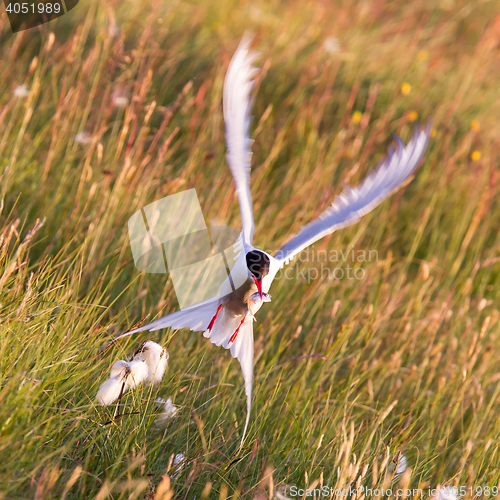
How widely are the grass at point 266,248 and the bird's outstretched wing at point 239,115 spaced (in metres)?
0.56

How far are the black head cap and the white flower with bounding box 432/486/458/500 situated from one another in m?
0.88

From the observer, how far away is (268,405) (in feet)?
5.96

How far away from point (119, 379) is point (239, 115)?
892 mm

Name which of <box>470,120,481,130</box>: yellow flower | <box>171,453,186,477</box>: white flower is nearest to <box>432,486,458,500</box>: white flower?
<box>171,453,186,477</box>: white flower

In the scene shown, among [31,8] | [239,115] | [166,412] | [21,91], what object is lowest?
[166,412]

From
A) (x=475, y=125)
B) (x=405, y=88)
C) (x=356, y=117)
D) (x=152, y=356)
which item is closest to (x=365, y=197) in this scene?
(x=152, y=356)

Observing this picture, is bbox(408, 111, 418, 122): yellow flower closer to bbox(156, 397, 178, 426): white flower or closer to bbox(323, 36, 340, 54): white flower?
bbox(323, 36, 340, 54): white flower

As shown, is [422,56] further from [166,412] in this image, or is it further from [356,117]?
[166,412]

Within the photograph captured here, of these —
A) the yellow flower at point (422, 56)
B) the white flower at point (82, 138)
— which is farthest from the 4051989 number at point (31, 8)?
the yellow flower at point (422, 56)

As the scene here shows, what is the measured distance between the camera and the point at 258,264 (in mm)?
1532

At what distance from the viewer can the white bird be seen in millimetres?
1532

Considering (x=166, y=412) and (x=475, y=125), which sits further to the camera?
(x=475, y=125)

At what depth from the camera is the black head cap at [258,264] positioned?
1531mm

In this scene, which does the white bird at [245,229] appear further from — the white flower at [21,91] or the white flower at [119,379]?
the white flower at [21,91]
